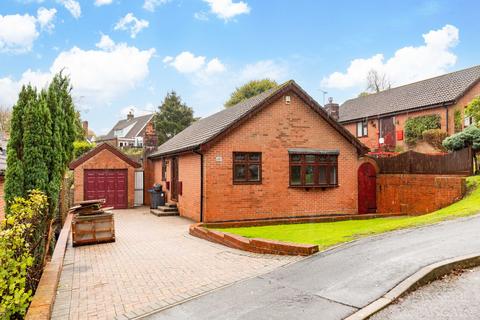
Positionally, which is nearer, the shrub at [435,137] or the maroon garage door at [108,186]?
the maroon garage door at [108,186]

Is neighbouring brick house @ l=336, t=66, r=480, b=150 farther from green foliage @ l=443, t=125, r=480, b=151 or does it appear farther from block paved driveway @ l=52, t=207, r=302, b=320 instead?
block paved driveway @ l=52, t=207, r=302, b=320

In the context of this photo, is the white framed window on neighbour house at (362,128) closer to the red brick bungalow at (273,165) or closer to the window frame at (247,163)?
the red brick bungalow at (273,165)

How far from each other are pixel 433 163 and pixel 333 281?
39.1 ft

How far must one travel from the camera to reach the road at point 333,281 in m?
5.21

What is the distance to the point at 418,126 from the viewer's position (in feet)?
89.6

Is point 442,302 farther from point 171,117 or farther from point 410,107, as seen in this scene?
point 171,117

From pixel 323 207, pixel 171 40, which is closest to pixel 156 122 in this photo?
pixel 171 40

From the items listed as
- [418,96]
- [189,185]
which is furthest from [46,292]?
[418,96]

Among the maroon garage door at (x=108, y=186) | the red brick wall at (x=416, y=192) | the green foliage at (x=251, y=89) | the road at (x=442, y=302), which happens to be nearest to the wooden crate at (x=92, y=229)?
the road at (x=442, y=302)

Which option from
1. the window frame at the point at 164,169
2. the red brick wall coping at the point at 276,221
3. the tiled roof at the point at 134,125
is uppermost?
the tiled roof at the point at 134,125

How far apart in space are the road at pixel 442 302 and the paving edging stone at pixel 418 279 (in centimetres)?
8

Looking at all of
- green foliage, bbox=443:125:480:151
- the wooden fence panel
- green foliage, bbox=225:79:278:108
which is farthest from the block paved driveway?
green foliage, bbox=225:79:278:108

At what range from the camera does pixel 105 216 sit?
11.2 m

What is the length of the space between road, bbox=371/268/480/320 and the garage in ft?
63.6
